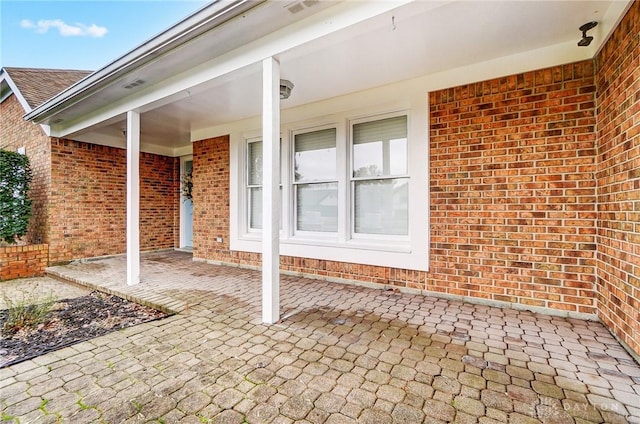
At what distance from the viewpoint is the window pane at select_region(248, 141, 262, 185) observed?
18.3 feet

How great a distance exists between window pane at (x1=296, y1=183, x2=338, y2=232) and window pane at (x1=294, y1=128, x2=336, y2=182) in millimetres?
170

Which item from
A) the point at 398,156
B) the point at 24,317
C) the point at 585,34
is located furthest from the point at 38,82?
the point at 585,34

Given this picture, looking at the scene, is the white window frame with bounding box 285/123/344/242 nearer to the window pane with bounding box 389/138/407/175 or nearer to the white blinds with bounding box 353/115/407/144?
the white blinds with bounding box 353/115/407/144

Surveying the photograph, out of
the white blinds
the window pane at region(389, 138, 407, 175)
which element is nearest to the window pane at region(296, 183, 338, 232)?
the white blinds

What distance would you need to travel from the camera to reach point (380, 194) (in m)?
4.18

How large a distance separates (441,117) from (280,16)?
7.33 ft

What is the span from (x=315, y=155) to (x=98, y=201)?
5.24m

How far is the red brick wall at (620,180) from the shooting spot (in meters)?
2.12

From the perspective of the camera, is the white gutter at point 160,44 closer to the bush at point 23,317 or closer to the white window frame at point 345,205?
the white window frame at point 345,205

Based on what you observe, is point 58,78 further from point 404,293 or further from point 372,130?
point 404,293

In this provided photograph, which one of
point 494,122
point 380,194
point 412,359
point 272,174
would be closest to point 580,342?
point 412,359

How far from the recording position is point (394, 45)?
294 cm

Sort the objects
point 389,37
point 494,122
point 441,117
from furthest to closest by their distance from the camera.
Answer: point 441,117 → point 494,122 → point 389,37

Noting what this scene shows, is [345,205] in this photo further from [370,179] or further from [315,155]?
[315,155]
